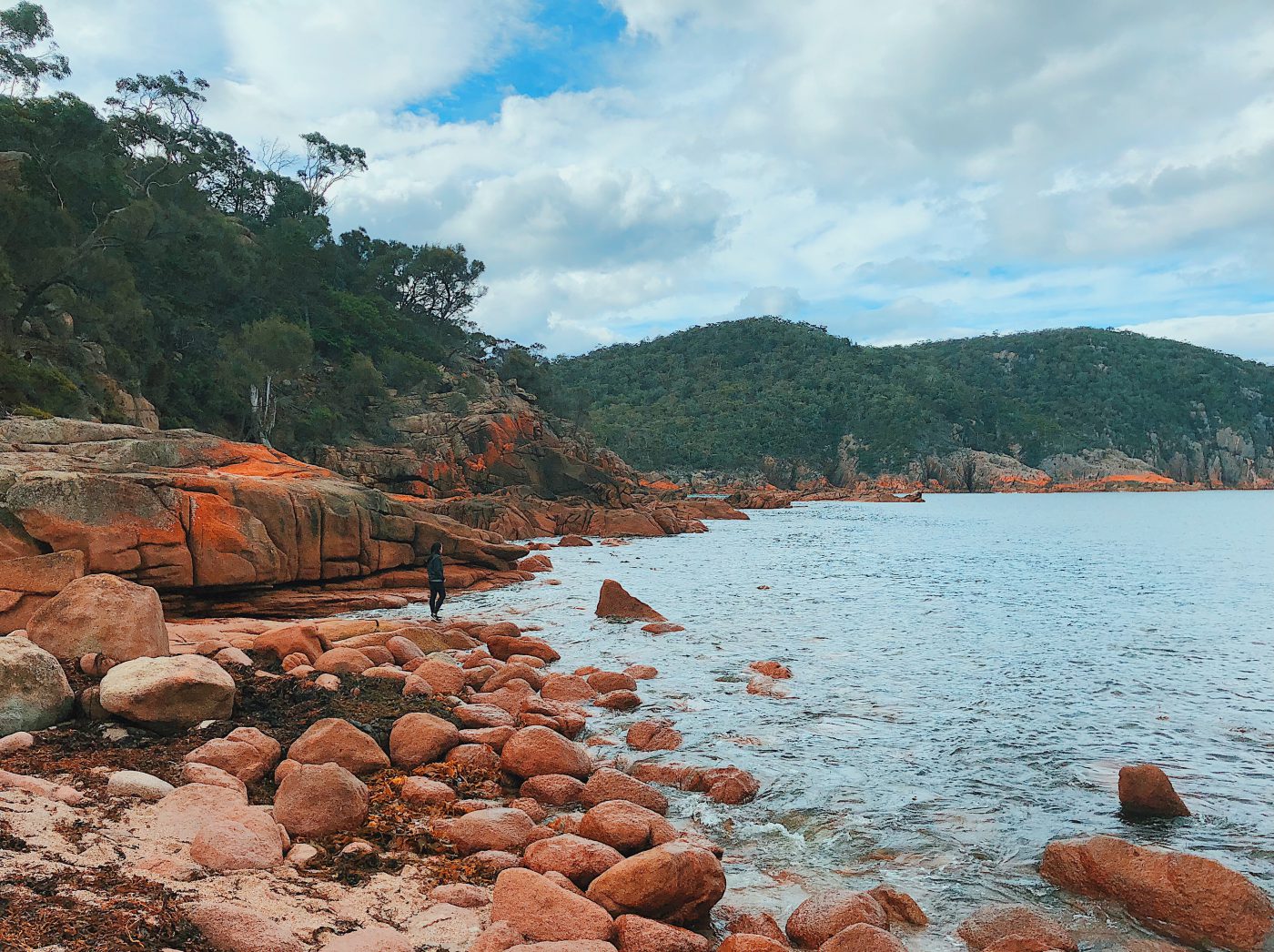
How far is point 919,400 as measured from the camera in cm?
15062

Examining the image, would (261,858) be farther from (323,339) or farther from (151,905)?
(323,339)

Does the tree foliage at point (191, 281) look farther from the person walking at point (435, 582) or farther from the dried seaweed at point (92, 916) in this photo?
the dried seaweed at point (92, 916)

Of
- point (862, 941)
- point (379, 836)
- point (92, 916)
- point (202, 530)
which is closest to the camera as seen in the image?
point (92, 916)

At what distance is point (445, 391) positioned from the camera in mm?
62000

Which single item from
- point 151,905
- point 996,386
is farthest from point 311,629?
point 996,386

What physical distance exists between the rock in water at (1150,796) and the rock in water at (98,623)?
10644mm

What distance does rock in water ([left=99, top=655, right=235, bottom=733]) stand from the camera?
7742mm

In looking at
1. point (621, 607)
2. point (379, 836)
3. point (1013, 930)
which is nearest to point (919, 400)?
point (621, 607)

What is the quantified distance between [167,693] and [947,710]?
1023 cm

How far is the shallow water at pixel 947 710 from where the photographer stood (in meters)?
7.27

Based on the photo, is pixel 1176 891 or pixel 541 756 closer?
pixel 1176 891

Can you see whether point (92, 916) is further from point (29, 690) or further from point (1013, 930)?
point (1013, 930)

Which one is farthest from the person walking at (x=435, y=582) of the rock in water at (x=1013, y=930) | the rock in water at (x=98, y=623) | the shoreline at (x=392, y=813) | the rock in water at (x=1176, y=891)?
the rock in water at (x=1176, y=891)

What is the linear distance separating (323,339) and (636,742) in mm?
53774
